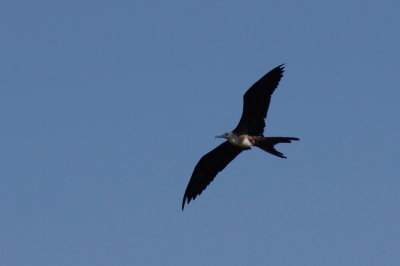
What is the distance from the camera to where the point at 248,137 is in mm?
15711

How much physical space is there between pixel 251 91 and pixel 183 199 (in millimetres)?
3429

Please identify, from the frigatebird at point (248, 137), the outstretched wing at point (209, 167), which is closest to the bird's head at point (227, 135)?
the frigatebird at point (248, 137)

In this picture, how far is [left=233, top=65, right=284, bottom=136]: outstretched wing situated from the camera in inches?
597

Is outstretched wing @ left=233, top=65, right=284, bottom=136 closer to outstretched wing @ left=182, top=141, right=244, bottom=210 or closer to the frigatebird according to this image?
the frigatebird

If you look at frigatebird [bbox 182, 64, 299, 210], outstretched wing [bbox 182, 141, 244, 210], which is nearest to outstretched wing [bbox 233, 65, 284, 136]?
frigatebird [bbox 182, 64, 299, 210]

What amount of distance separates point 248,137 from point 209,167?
164 centimetres

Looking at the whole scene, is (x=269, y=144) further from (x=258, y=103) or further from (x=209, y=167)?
(x=209, y=167)

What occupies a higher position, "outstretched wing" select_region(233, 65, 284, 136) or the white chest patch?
"outstretched wing" select_region(233, 65, 284, 136)

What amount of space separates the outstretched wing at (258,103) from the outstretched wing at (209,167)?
0.83m

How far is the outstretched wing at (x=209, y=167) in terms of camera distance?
16750 millimetres

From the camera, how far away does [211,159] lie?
55.4ft

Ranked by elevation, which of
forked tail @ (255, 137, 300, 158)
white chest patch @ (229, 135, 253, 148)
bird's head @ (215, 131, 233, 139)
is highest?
→ bird's head @ (215, 131, 233, 139)

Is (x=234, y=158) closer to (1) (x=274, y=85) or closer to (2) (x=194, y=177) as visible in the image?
(2) (x=194, y=177)

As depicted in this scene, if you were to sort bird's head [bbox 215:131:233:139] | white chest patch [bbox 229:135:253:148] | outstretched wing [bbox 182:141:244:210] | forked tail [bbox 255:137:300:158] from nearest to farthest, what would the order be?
forked tail [bbox 255:137:300:158]
white chest patch [bbox 229:135:253:148]
bird's head [bbox 215:131:233:139]
outstretched wing [bbox 182:141:244:210]
